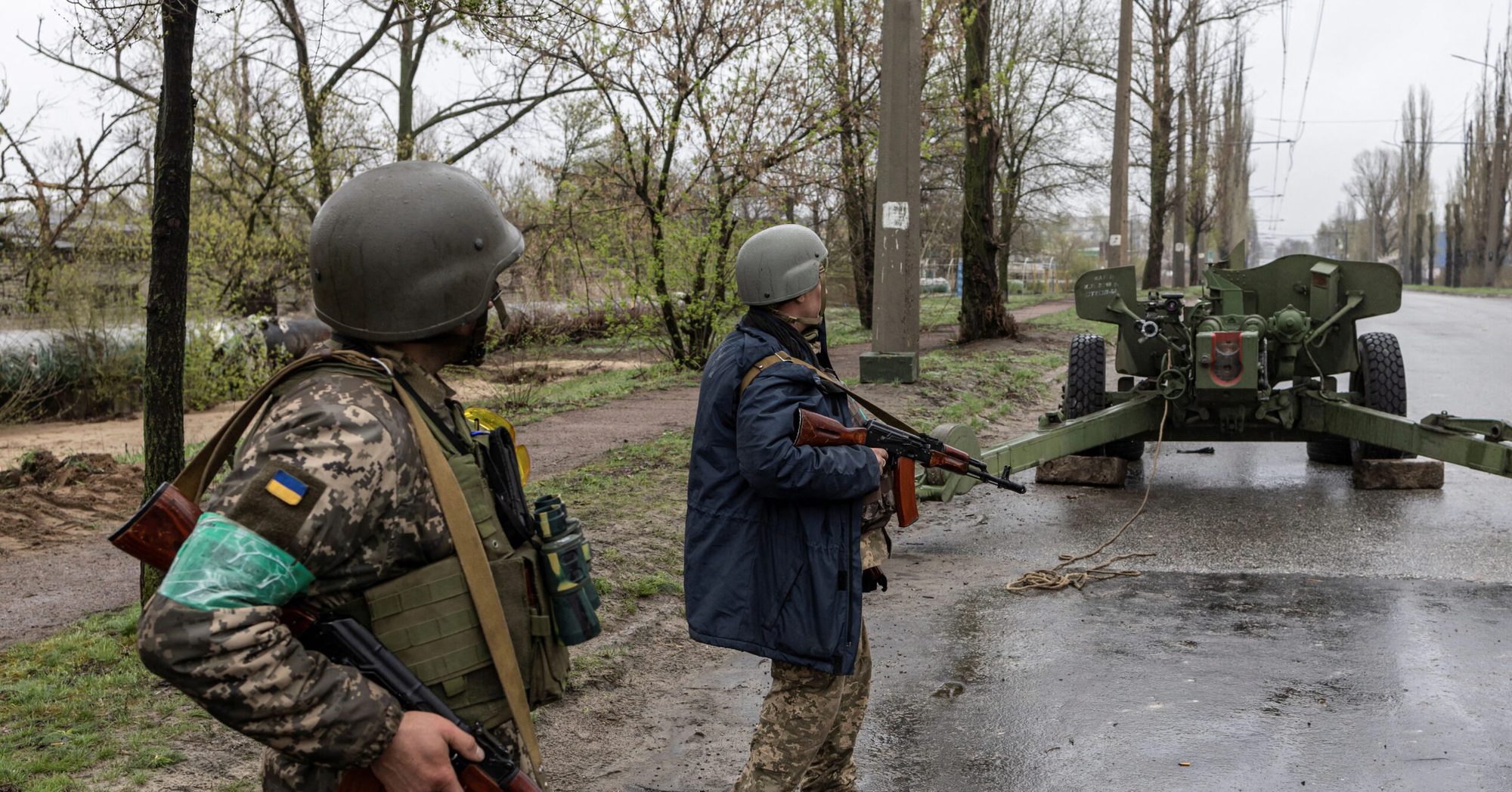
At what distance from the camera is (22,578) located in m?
6.58

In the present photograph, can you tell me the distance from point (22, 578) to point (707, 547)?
5196 millimetres

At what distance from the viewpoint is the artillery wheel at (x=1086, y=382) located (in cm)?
921

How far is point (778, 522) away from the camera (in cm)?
314

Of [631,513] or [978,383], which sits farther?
[978,383]

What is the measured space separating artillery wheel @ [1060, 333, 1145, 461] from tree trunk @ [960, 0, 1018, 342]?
31.2ft

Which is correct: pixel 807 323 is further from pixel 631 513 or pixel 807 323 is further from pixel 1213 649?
pixel 631 513

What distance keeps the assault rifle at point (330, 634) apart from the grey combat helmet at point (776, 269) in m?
1.70

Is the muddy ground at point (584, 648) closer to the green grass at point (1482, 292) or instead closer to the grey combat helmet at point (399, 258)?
the grey combat helmet at point (399, 258)

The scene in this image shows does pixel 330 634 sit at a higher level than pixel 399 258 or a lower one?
lower

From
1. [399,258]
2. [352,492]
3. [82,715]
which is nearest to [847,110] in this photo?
[82,715]

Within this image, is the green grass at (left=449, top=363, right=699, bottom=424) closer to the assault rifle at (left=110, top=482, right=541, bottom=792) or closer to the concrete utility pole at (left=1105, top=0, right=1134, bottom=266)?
the assault rifle at (left=110, top=482, right=541, bottom=792)

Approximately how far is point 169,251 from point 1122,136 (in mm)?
22426

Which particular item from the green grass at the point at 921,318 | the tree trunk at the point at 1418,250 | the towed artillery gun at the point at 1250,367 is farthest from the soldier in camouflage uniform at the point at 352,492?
the tree trunk at the point at 1418,250


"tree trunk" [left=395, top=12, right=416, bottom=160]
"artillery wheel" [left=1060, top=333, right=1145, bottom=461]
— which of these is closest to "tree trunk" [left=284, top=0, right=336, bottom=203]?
"tree trunk" [left=395, top=12, right=416, bottom=160]
